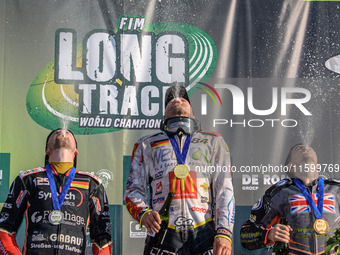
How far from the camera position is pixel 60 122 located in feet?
13.6

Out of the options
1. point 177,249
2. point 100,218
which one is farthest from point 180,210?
point 100,218

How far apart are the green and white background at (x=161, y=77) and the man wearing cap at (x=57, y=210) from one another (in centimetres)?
36

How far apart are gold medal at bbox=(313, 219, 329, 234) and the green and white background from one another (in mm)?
577

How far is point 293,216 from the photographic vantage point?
3.74m

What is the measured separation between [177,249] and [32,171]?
3.91 ft

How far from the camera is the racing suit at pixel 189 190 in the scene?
3529mm

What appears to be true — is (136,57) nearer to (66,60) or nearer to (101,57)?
(101,57)

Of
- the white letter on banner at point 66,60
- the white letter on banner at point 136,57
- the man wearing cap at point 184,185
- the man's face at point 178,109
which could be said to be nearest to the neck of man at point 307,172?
the man wearing cap at point 184,185

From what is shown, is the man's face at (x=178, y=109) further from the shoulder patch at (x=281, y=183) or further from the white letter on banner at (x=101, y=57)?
the shoulder patch at (x=281, y=183)

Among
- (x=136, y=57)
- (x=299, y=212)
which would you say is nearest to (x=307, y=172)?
(x=299, y=212)

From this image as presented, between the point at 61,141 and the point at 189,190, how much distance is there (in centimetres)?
103

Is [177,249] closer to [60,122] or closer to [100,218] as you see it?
[100,218]

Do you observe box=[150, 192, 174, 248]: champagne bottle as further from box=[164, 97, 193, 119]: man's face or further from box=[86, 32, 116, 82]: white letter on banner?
box=[86, 32, 116, 82]: white letter on banner

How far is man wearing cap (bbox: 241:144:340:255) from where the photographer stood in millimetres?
3674
